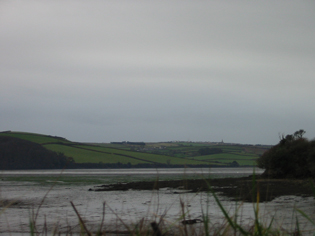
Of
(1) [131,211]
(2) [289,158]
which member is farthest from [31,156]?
(1) [131,211]

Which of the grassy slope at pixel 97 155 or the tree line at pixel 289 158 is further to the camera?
the grassy slope at pixel 97 155

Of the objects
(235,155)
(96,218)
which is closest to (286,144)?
(96,218)

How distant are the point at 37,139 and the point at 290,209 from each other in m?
83.5

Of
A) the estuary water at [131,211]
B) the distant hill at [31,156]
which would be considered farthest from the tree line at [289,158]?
the distant hill at [31,156]

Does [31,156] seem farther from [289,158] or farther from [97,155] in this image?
[289,158]

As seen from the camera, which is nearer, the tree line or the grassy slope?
the tree line

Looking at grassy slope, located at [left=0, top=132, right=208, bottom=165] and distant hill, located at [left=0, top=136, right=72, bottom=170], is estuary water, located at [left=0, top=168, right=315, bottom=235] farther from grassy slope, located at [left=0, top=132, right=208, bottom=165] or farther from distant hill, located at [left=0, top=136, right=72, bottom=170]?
grassy slope, located at [left=0, top=132, right=208, bottom=165]

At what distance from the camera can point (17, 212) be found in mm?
15398

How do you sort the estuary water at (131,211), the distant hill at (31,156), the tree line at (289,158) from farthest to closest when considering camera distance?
1. the distant hill at (31,156)
2. the tree line at (289,158)
3. the estuary water at (131,211)

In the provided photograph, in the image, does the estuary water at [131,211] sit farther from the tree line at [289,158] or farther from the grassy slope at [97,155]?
the grassy slope at [97,155]

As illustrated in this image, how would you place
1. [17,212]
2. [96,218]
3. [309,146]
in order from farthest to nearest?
1. [309,146]
2. [17,212]
3. [96,218]

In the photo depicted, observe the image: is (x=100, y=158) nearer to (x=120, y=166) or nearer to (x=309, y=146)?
(x=120, y=166)

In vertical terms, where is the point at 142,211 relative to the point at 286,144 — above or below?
below

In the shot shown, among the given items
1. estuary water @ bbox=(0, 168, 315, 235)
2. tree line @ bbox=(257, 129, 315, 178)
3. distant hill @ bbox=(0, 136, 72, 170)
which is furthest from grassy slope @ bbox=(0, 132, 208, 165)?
estuary water @ bbox=(0, 168, 315, 235)
